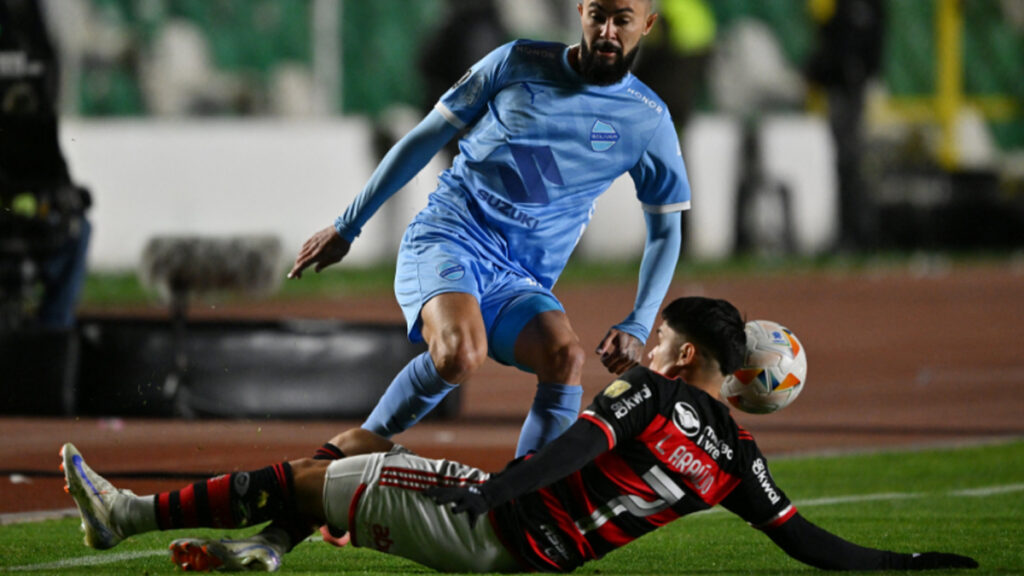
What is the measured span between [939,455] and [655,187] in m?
3.35

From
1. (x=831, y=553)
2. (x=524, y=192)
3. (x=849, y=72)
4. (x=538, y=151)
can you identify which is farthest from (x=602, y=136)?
(x=849, y=72)

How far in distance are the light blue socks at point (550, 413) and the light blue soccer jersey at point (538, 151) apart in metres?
0.59

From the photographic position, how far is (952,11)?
28469 mm

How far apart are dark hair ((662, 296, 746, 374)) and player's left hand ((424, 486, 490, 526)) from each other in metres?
0.91

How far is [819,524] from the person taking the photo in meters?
6.76

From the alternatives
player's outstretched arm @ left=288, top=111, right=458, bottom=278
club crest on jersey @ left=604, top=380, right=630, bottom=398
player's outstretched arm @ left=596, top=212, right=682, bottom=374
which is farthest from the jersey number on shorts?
club crest on jersey @ left=604, top=380, right=630, bottom=398

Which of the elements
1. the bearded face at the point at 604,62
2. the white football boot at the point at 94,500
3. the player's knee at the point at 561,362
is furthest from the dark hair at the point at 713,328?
the white football boot at the point at 94,500

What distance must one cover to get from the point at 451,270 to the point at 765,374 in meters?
1.11

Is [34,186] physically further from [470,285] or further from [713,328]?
[713,328]

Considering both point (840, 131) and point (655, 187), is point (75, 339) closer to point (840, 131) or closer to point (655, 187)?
point (655, 187)

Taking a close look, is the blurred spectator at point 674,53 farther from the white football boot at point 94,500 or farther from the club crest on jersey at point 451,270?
the white football boot at point 94,500

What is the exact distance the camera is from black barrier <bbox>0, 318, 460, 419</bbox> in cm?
968

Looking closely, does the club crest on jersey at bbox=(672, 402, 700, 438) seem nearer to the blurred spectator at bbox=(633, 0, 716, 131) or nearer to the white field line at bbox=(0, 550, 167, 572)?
the white field line at bbox=(0, 550, 167, 572)

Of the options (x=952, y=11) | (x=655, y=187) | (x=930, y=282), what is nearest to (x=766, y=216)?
(x=930, y=282)
